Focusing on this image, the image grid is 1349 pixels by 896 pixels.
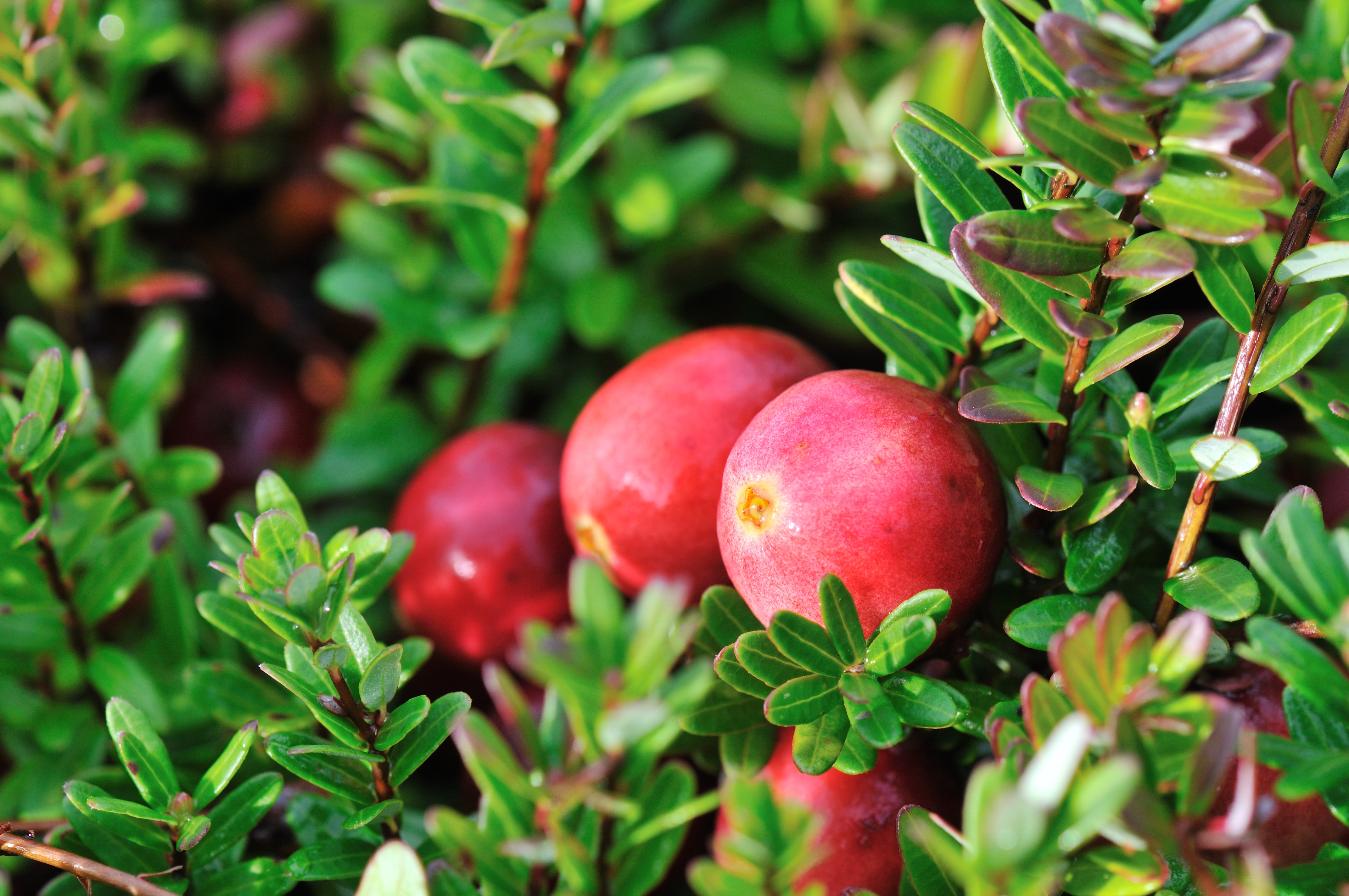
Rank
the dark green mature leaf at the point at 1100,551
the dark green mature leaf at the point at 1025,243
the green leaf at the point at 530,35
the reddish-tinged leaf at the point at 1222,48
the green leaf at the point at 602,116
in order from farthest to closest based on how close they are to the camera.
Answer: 1. the green leaf at the point at 602,116
2. the green leaf at the point at 530,35
3. the dark green mature leaf at the point at 1100,551
4. the dark green mature leaf at the point at 1025,243
5. the reddish-tinged leaf at the point at 1222,48

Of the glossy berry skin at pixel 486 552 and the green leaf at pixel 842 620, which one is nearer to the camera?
the green leaf at pixel 842 620

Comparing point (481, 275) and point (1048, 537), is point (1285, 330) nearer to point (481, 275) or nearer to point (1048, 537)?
point (1048, 537)

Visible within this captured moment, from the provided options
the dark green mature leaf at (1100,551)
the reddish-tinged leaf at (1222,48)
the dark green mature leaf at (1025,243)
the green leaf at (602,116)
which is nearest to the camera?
the reddish-tinged leaf at (1222,48)

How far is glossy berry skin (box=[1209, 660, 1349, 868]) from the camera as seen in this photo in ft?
2.96

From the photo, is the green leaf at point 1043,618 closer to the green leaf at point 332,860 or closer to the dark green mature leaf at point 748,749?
the dark green mature leaf at point 748,749

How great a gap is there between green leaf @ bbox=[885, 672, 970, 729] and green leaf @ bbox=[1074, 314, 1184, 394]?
30cm

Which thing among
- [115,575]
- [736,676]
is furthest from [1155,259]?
[115,575]

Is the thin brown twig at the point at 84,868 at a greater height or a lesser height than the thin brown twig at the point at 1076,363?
lesser

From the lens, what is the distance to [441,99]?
1268mm

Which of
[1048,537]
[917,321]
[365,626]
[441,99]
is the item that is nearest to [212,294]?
[441,99]

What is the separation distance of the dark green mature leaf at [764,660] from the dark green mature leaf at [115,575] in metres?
0.73

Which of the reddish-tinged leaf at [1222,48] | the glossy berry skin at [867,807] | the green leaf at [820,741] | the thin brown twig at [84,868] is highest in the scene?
the reddish-tinged leaf at [1222,48]

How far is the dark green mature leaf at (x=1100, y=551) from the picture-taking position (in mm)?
874

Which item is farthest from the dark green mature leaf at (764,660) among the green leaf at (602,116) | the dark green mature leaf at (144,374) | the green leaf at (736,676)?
the dark green mature leaf at (144,374)
